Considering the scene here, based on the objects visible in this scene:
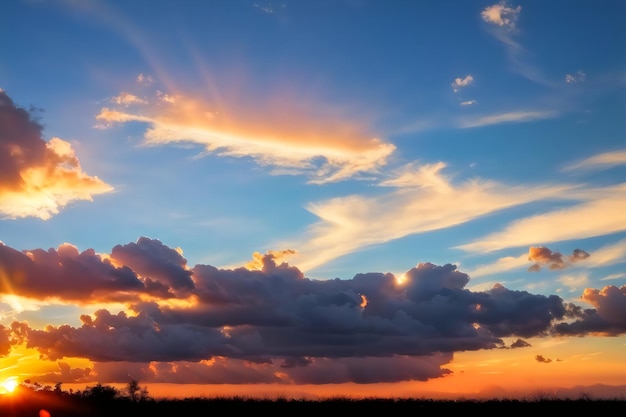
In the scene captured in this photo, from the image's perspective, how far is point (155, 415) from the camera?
8131 cm

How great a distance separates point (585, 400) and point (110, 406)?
207 feet

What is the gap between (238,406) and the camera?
87.8 m

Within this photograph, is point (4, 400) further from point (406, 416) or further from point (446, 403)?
point (446, 403)

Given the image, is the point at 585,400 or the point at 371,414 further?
the point at 585,400

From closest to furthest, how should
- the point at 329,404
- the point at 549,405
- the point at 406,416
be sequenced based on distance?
the point at 406,416 < the point at 549,405 < the point at 329,404

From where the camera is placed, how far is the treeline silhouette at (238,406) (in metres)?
81.9

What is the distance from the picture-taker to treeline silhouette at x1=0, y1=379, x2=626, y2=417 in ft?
269

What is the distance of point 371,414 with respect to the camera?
79.3 meters

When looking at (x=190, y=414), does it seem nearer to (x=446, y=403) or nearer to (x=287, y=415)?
(x=287, y=415)

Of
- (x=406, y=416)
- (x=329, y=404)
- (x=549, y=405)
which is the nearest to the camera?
(x=406, y=416)

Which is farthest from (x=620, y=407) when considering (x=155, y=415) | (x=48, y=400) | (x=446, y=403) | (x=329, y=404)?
(x=48, y=400)

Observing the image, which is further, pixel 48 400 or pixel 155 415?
pixel 48 400

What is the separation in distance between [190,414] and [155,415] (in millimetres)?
4743

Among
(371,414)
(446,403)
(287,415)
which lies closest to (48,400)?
(287,415)
